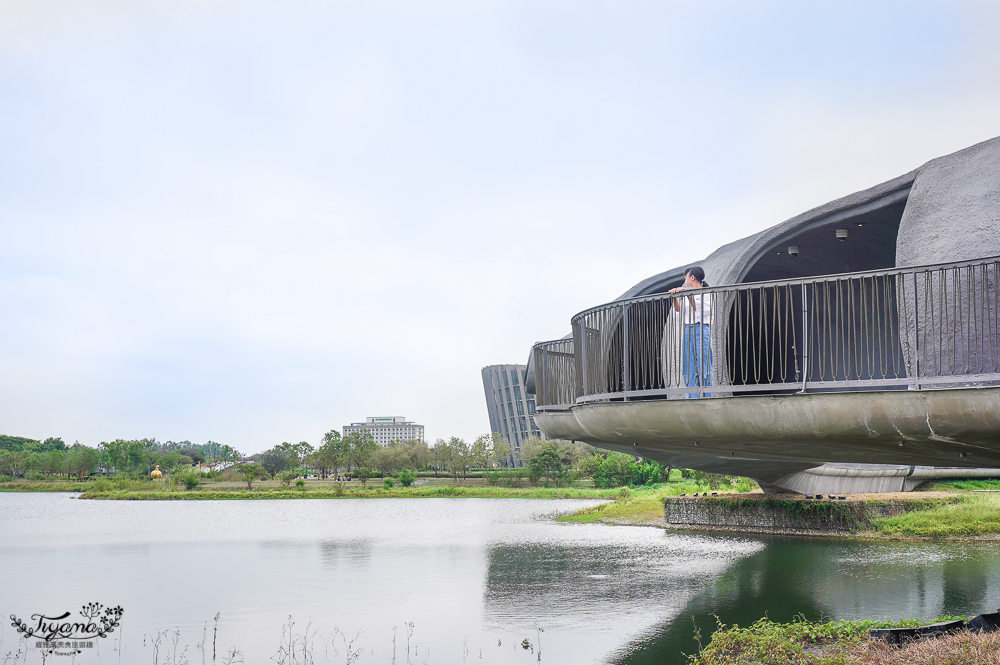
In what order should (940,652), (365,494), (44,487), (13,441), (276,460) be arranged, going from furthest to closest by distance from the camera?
(13,441), (276,460), (44,487), (365,494), (940,652)

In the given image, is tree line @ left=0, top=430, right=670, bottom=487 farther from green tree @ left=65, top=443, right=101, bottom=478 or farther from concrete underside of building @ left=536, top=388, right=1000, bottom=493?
concrete underside of building @ left=536, top=388, right=1000, bottom=493

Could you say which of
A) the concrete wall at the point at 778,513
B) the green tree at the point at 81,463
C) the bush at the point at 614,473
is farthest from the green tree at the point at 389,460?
the concrete wall at the point at 778,513

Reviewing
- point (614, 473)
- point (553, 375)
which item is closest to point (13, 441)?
point (614, 473)

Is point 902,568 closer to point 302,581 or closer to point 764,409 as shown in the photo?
point 764,409

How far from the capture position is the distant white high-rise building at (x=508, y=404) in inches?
4205

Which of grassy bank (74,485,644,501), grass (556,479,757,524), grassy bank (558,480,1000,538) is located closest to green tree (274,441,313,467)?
A: grassy bank (74,485,644,501)

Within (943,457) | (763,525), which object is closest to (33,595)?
(943,457)

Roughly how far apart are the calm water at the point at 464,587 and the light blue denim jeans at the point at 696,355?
4067 mm

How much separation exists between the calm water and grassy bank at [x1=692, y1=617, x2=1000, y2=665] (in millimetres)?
1493

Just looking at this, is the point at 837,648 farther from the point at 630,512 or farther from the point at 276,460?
the point at 276,460

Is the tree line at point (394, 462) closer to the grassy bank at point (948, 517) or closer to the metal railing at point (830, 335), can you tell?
A: the grassy bank at point (948, 517)

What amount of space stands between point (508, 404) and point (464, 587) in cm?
9161

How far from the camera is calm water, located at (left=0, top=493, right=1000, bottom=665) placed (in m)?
12.3

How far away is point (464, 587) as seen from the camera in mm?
17453
